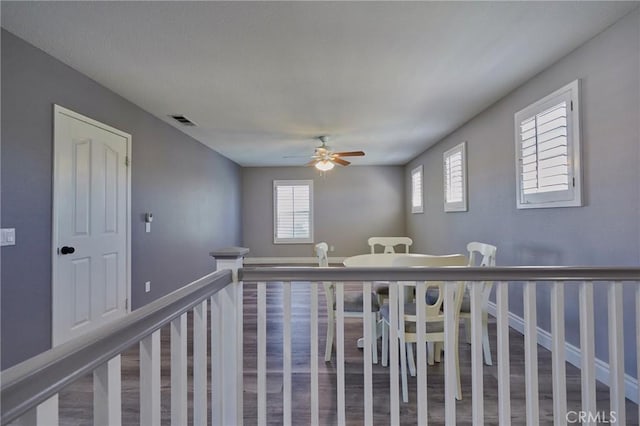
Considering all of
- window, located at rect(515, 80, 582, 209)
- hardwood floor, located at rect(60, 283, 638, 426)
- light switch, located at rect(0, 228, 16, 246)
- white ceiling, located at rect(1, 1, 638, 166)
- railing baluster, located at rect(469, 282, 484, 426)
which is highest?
white ceiling, located at rect(1, 1, 638, 166)

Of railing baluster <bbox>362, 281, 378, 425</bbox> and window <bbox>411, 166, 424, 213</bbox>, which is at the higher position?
window <bbox>411, 166, 424, 213</bbox>

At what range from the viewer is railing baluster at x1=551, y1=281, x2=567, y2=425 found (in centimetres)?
141

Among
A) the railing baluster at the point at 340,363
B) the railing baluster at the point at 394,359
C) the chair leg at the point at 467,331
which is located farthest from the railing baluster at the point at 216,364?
the chair leg at the point at 467,331

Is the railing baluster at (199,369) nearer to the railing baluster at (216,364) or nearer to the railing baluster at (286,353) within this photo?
the railing baluster at (216,364)

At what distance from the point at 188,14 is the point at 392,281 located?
1.88 meters

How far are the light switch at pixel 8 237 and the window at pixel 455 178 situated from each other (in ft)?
14.7

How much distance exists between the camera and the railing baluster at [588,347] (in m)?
1.39

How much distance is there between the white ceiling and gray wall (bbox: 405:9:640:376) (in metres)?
0.16

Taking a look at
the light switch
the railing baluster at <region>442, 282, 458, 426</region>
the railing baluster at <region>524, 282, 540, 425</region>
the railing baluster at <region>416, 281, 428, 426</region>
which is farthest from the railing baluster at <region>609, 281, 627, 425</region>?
the light switch

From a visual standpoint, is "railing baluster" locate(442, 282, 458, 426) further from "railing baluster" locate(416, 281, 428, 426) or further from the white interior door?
the white interior door

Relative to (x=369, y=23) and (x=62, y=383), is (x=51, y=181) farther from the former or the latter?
(x=369, y=23)

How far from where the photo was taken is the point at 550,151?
2535 mm

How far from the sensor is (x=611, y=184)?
2.03 metres

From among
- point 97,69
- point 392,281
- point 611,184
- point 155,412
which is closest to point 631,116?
point 611,184
